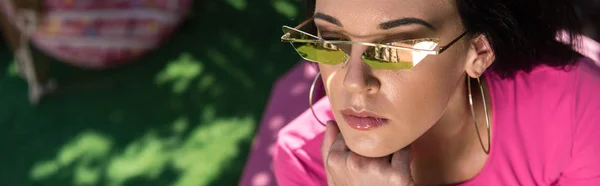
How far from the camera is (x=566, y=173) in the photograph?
2244 mm

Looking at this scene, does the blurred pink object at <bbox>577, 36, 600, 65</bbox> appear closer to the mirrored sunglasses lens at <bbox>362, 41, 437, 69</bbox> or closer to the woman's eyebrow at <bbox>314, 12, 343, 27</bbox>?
the mirrored sunglasses lens at <bbox>362, 41, 437, 69</bbox>

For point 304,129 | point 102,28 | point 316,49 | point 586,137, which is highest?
point 102,28

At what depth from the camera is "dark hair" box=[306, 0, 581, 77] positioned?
5.98ft

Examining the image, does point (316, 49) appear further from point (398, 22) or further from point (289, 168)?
point (289, 168)

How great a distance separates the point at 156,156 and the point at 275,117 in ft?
3.18

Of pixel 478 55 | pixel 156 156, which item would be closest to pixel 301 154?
pixel 478 55

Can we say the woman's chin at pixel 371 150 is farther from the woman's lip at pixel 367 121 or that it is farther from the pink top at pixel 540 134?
the pink top at pixel 540 134

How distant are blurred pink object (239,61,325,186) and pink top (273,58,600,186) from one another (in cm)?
82

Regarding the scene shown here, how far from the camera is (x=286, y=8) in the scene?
4793 millimetres

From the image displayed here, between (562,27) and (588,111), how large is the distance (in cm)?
29

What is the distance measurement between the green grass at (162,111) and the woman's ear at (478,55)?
2.02 m

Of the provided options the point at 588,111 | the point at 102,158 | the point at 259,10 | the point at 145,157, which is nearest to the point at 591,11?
the point at 588,111

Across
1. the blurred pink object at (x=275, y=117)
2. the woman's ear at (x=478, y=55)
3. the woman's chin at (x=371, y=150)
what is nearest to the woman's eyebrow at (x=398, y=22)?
the woman's ear at (x=478, y=55)

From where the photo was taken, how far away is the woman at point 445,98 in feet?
5.68
